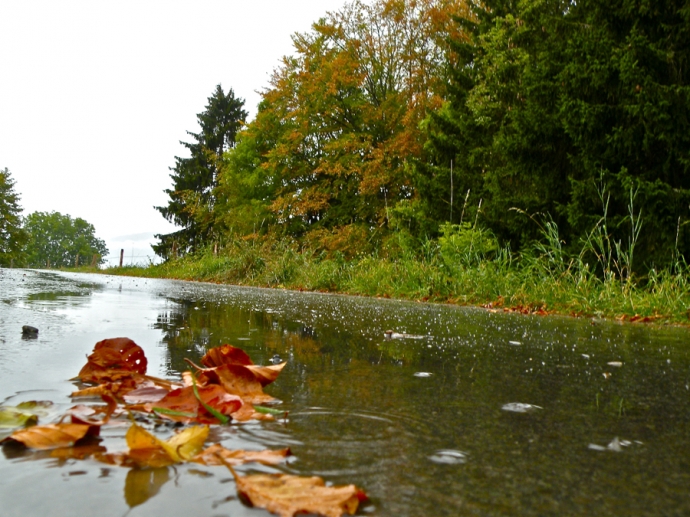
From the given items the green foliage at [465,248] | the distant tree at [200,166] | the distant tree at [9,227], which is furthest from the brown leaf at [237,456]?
the distant tree at [9,227]

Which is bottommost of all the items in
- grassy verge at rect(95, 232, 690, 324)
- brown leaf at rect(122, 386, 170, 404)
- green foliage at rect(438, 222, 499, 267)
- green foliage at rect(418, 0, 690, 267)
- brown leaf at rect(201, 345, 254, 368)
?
brown leaf at rect(122, 386, 170, 404)

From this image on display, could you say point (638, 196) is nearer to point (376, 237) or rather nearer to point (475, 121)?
point (475, 121)

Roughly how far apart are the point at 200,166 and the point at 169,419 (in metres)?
35.0

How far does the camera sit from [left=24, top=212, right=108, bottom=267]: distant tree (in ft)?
324

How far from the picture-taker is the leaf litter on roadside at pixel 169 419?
82 cm

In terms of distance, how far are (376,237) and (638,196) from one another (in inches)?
450

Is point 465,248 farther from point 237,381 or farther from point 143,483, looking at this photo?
point 143,483

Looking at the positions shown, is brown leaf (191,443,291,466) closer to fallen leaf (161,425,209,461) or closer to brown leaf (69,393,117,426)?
fallen leaf (161,425,209,461)

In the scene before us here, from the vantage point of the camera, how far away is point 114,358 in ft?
5.98

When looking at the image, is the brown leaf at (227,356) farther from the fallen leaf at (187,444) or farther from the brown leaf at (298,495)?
the brown leaf at (298,495)

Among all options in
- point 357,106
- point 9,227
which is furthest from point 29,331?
point 9,227

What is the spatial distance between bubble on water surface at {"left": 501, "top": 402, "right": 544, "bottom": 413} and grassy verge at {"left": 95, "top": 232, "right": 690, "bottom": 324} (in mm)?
3922

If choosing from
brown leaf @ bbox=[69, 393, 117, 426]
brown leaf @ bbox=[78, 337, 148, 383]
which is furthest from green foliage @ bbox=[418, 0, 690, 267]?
brown leaf @ bbox=[69, 393, 117, 426]

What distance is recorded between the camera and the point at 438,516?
772mm
